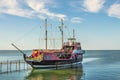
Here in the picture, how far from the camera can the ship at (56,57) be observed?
251 ft

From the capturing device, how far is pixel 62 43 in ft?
333

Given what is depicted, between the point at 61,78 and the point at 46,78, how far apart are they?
141 inches

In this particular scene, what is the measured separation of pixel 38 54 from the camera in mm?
79438

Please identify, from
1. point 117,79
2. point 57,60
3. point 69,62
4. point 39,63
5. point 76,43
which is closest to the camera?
point 117,79

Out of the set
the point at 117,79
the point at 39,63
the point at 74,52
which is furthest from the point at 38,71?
the point at 117,79

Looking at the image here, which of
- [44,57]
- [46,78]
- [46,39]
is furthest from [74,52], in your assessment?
[46,78]

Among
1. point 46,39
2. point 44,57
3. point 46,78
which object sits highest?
point 46,39

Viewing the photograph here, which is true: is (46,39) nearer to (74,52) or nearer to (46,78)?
(74,52)

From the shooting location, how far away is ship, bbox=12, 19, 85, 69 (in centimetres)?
7650

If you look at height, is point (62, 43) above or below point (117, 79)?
above

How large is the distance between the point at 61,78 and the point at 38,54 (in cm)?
2003

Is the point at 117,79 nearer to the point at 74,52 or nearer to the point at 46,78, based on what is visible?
the point at 46,78

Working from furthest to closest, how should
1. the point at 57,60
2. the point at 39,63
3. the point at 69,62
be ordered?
1. the point at 69,62
2. the point at 57,60
3. the point at 39,63

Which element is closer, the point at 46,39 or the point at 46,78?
the point at 46,78
